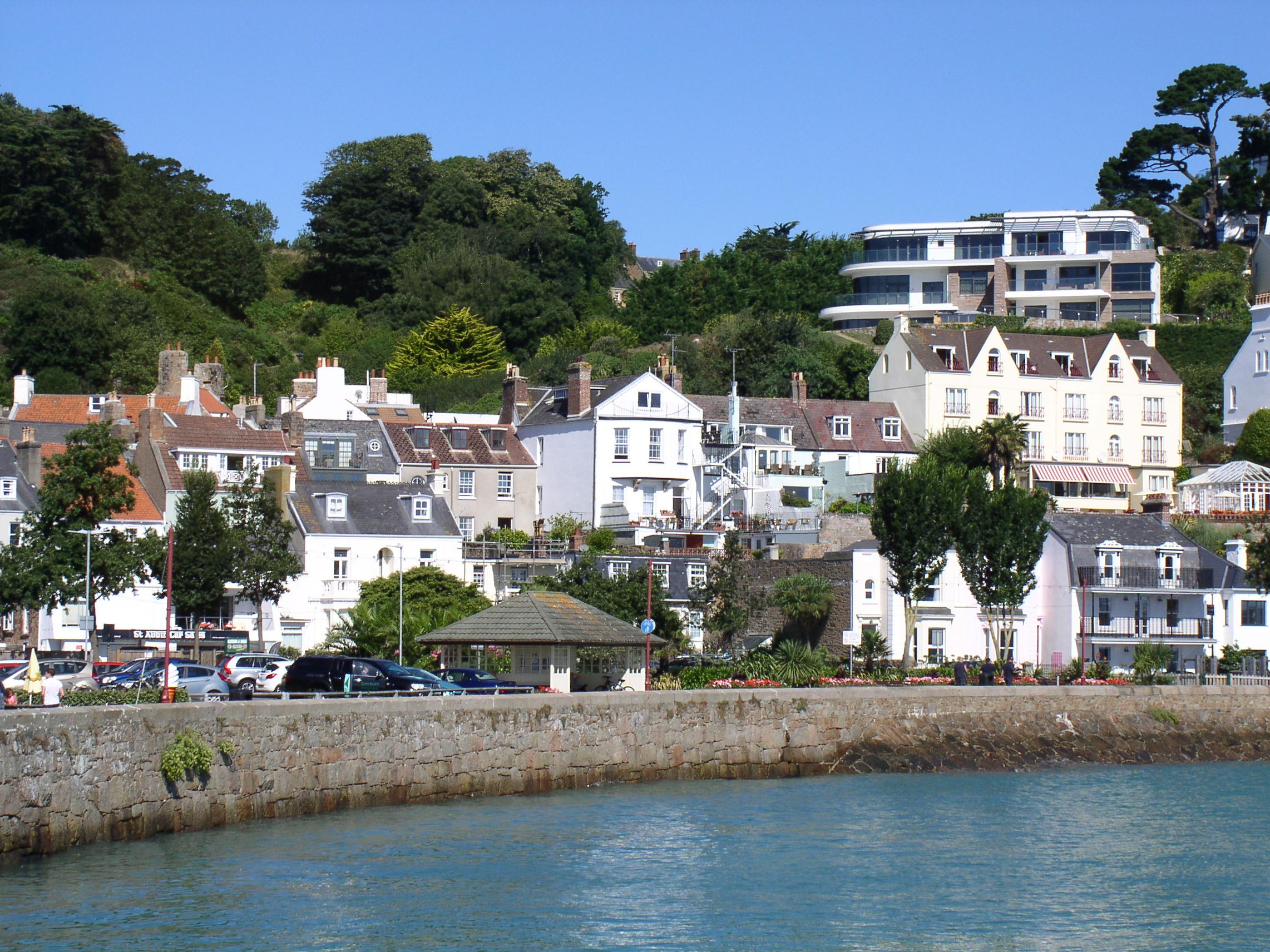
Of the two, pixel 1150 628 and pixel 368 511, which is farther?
pixel 1150 628

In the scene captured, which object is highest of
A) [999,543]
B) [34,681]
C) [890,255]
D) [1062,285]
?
[890,255]

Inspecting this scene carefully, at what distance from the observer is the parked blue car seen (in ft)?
149

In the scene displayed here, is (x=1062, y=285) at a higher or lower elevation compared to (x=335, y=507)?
higher

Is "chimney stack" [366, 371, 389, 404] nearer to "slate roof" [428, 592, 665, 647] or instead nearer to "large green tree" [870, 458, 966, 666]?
"large green tree" [870, 458, 966, 666]

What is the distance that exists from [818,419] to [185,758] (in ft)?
Result: 177

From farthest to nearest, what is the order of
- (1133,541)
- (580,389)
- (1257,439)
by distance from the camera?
1. (1257,439)
2. (580,389)
3. (1133,541)

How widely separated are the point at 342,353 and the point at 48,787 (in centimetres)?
6781

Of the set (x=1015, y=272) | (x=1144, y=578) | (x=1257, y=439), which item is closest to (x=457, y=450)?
(x=1144, y=578)

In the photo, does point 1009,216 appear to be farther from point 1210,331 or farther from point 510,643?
point 510,643

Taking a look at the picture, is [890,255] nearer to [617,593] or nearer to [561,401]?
[561,401]

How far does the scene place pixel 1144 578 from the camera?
65.8m

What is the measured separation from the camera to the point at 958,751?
49219 millimetres

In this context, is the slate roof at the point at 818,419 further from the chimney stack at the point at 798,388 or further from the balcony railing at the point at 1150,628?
the balcony railing at the point at 1150,628

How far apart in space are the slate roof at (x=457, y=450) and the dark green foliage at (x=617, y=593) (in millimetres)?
11589
